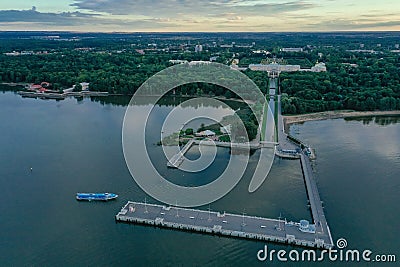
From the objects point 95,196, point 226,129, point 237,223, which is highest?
point 226,129

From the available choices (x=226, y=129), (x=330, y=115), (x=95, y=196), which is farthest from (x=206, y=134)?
(x=330, y=115)

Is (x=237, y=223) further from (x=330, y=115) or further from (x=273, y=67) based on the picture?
(x=273, y=67)

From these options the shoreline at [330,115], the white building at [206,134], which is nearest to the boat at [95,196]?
the white building at [206,134]

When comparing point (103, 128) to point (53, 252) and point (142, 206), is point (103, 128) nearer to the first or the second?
point (142, 206)

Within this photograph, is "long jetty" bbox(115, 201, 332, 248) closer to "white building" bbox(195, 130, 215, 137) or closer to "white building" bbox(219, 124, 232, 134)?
"white building" bbox(195, 130, 215, 137)

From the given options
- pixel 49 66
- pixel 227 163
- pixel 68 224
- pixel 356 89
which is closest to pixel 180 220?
pixel 68 224

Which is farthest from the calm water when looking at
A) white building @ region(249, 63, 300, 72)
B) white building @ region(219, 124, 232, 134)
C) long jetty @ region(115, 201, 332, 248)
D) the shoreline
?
white building @ region(249, 63, 300, 72)

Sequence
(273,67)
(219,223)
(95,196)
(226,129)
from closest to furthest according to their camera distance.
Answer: (219,223), (95,196), (226,129), (273,67)
